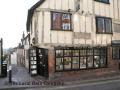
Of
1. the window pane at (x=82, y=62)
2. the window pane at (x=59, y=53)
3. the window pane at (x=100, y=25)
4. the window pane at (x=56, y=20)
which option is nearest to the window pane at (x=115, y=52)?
the window pane at (x=100, y=25)

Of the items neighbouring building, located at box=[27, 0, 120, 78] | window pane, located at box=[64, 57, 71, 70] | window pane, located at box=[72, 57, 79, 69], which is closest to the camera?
neighbouring building, located at box=[27, 0, 120, 78]

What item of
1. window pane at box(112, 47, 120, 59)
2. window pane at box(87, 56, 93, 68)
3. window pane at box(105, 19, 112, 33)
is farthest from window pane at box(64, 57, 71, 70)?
window pane at box(112, 47, 120, 59)

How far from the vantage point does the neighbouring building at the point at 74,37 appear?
18672 millimetres

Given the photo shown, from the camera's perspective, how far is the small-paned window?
71.8 ft

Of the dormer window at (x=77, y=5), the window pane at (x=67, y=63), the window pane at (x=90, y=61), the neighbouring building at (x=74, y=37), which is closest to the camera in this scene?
the neighbouring building at (x=74, y=37)

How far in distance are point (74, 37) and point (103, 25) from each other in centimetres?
409

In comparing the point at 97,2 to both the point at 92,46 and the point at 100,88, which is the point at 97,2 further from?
the point at 100,88

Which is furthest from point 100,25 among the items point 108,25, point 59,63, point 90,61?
point 59,63

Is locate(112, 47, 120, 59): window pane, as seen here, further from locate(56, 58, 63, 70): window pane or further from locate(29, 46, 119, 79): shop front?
locate(56, 58, 63, 70): window pane

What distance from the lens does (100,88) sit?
1425 cm

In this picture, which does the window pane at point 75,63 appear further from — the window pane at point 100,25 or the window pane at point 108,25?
the window pane at point 108,25

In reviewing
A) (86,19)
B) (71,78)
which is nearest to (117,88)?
(71,78)

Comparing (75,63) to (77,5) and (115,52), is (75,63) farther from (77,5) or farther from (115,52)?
(115,52)

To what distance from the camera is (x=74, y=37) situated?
20.0 meters
